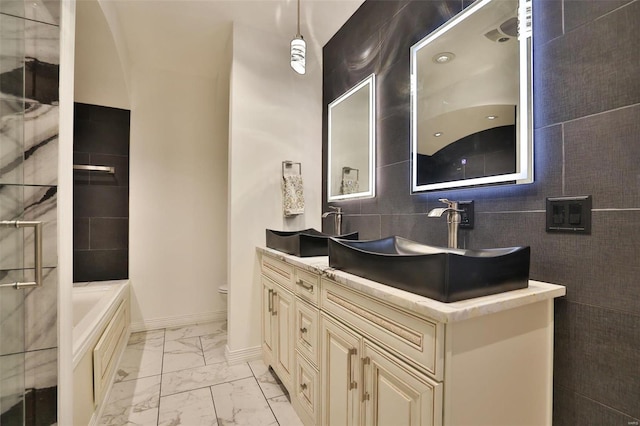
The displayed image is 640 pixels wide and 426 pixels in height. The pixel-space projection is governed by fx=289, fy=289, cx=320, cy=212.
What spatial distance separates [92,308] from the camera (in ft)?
6.82

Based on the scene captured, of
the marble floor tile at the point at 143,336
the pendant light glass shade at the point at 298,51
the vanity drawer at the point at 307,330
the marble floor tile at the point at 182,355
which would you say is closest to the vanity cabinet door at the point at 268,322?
the vanity drawer at the point at 307,330

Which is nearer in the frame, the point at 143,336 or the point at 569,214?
the point at 569,214

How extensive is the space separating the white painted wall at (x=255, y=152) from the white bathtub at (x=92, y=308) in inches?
32.3

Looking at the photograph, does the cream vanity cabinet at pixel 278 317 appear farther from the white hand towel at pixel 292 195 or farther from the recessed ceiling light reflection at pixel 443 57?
the recessed ceiling light reflection at pixel 443 57

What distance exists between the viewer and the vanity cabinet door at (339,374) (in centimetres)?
112

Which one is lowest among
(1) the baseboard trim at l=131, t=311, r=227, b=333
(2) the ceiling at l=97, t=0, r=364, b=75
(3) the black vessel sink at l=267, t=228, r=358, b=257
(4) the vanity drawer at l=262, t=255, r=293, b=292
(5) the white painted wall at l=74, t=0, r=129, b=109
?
(1) the baseboard trim at l=131, t=311, r=227, b=333

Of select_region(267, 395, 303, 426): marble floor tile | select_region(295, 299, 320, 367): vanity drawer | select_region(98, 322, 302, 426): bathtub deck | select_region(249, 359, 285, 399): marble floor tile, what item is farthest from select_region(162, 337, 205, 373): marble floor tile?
select_region(295, 299, 320, 367): vanity drawer

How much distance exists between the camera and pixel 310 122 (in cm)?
257

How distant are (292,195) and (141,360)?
1781 mm

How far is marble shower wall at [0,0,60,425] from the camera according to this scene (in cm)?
103

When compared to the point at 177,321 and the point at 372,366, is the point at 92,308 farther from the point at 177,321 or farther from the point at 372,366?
the point at 372,366

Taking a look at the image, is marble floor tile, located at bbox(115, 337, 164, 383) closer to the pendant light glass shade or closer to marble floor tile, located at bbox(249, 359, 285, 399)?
marble floor tile, located at bbox(249, 359, 285, 399)

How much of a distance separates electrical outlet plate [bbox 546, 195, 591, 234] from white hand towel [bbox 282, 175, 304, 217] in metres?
1.70

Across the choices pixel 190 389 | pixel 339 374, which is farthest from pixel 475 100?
pixel 190 389
